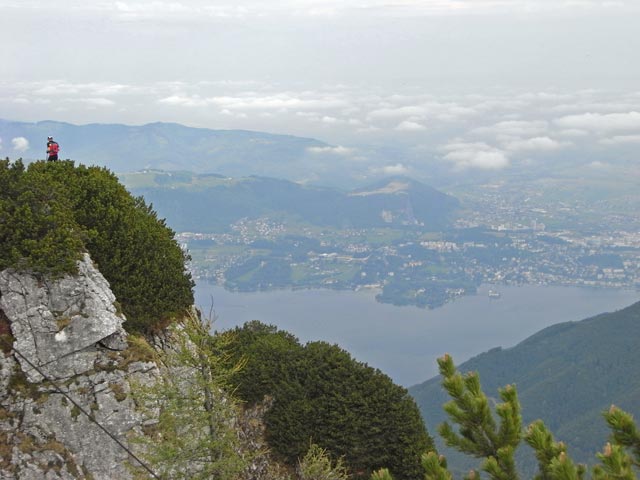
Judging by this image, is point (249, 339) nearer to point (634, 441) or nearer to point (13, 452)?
point (13, 452)

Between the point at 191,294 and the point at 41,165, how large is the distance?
885 cm

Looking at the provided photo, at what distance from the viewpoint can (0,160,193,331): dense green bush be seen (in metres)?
19.9

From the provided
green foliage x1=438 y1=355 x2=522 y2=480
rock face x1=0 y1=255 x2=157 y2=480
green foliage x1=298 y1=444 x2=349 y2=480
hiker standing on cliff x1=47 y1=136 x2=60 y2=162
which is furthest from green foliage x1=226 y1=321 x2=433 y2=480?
hiker standing on cliff x1=47 y1=136 x2=60 y2=162

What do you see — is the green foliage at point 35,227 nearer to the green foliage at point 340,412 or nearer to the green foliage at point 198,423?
the green foliage at point 198,423

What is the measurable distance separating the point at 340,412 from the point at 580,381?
170301 mm

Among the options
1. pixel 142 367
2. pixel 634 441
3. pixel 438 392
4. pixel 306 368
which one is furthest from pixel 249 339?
pixel 438 392

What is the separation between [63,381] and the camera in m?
19.0

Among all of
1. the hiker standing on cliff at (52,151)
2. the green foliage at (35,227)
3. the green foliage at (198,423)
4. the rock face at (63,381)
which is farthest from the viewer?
the hiker standing on cliff at (52,151)

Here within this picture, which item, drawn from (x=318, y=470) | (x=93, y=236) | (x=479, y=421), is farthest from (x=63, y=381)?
(x=479, y=421)

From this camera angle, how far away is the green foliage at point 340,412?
960 inches

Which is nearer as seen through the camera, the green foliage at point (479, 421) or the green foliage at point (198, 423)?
the green foliage at point (479, 421)

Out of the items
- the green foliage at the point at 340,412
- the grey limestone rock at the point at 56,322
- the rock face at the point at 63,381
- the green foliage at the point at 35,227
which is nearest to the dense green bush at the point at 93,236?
the green foliage at the point at 35,227

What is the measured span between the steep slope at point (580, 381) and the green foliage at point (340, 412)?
131416 millimetres

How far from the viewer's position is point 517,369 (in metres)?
198
